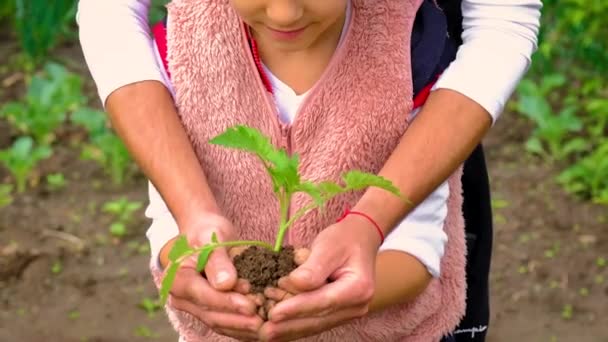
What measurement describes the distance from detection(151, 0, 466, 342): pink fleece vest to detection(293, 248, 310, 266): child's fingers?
237 mm

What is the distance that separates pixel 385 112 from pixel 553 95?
10.2ft

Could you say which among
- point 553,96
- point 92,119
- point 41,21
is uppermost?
point 41,21

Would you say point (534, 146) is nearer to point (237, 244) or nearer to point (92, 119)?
point (92, 119)

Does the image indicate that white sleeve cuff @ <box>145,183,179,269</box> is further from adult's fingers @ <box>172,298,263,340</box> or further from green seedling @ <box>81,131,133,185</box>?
green seedling @ <box>81,131,133,185</box>

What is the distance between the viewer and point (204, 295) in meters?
1.59

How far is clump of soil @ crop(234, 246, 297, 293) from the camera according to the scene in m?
1.59

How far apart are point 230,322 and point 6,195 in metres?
2.85

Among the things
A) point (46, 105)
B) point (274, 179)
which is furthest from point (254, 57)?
point (46, 105)

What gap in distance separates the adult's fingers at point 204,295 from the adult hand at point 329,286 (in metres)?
0.04

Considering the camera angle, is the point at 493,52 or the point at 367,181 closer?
the point at 367,181

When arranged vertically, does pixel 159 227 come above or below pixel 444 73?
below

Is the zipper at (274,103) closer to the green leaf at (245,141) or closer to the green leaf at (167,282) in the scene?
the green leaf at (245,141)

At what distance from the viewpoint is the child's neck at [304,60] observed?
1.89 meters

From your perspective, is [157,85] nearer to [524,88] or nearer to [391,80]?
[391,80]
